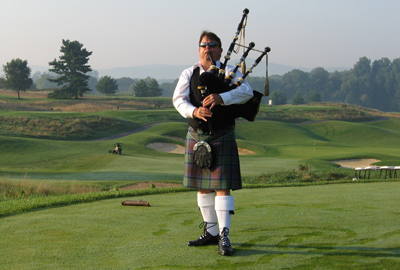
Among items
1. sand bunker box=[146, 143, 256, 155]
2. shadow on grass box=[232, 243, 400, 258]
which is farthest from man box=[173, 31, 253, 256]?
sand bunker box=[146, 143, 256, 155]

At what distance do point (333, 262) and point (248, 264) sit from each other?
→ 715 millimetres

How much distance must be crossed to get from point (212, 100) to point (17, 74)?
7276 cm

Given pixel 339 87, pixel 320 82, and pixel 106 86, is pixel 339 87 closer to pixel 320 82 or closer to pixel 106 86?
pixel 320 82

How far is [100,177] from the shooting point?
1775 cm

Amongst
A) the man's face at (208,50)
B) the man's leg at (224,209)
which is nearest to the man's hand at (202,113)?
the man's face at (208,50)

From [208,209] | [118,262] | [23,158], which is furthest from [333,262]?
[23,158]

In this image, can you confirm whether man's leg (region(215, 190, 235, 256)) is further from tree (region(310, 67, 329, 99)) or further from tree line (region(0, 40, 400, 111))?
tree (region(310, 67, 329, 99))

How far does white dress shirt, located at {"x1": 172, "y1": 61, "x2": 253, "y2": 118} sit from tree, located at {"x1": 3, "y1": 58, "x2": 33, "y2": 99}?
7085cm

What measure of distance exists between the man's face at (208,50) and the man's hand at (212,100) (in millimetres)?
530

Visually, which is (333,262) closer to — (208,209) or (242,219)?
(208,209)

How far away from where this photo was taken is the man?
4.13 m

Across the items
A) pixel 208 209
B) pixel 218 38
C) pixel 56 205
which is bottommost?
pixel 56 205

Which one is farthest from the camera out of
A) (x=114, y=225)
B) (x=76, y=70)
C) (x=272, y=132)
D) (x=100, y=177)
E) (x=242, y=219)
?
(x=76, y=70)

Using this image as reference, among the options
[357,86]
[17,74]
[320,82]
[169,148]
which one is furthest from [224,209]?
[320,82]
